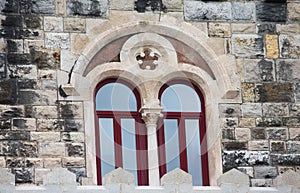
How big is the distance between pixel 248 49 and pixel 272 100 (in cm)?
73

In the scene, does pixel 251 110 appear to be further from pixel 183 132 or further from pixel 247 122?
pixel 183 132

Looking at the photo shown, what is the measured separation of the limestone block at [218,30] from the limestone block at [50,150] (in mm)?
2548

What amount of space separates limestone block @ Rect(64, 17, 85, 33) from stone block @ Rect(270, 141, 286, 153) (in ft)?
9.07

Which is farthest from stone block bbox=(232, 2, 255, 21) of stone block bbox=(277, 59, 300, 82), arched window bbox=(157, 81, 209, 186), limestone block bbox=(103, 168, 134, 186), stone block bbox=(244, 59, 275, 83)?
limestone block bbox=(103, 168, 134, 186)

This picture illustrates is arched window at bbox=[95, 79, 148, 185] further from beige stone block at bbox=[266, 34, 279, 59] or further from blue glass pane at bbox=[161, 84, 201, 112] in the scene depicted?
beige stone block at bbox=[266, 34, 279, 59]

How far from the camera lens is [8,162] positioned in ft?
63.0

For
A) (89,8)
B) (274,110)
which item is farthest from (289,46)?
(89,8)

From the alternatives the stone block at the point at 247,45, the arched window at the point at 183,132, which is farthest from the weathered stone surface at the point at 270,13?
the arched window at the point at 183,132

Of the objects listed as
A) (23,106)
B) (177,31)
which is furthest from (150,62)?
(23,106)

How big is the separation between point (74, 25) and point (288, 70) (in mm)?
2792

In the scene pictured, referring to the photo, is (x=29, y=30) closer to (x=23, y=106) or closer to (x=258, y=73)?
(x=23, y=106)

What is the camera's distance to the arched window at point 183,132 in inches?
782

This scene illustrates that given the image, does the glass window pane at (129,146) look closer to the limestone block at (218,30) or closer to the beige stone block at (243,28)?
the limestone block at (218,30)

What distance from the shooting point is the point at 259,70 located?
801 inches
